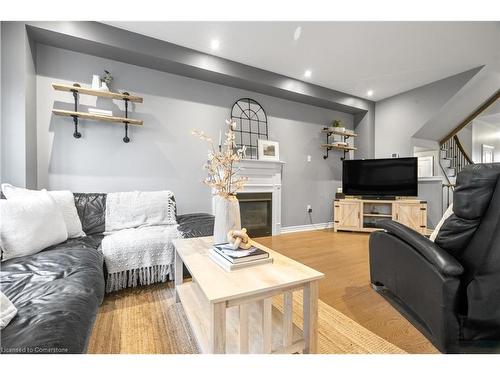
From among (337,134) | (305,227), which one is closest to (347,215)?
(305,227)

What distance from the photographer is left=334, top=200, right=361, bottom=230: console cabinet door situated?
13.0 ft

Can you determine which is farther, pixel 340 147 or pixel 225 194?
pixel 340 147

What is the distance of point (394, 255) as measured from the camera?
1557 mm

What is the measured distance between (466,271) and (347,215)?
9.52 ft

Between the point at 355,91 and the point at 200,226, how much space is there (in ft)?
12.1

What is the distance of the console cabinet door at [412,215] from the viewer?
3555 millimetres

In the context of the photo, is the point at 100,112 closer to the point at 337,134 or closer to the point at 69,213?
the point at 69,213

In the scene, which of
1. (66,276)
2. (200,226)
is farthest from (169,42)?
(66,276)

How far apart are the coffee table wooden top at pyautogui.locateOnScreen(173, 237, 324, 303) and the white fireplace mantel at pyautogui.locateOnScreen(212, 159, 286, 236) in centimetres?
221

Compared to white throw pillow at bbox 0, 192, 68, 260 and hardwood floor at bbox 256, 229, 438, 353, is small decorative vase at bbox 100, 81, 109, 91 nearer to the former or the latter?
white throw pillow at bbox 0, 192, 68, 260

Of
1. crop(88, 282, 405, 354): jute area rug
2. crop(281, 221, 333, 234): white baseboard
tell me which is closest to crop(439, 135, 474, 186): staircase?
crop(281, 221, 333, 234): white baseboard

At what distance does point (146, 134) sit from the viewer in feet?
9.47

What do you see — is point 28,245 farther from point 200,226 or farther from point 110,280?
→ point 200,226
